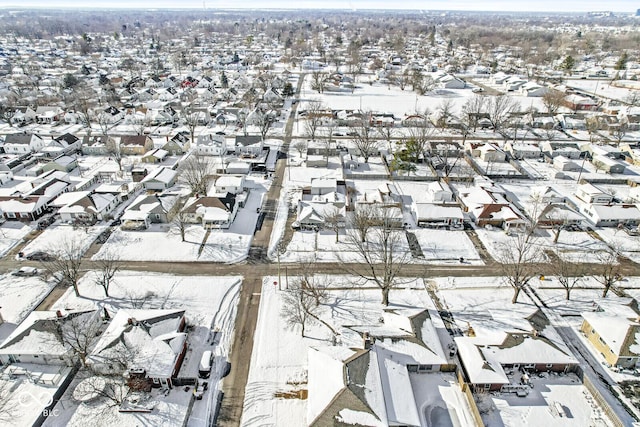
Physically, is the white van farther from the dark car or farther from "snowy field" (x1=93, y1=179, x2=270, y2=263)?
the dark car

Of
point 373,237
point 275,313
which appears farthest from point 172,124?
point 275,313

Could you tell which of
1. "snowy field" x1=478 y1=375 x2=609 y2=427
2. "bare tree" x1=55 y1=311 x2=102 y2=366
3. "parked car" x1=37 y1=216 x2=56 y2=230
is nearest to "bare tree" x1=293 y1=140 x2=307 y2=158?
"parked car" x1=37 y1=216 x2=56 y2=230

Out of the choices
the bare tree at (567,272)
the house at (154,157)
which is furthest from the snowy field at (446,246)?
the house at (154,157)

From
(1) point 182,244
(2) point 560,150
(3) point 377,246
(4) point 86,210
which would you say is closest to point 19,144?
(4) point 86,210

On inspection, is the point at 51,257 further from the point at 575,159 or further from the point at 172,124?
the point at 575,159

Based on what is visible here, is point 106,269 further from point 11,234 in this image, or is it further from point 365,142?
point 365,142

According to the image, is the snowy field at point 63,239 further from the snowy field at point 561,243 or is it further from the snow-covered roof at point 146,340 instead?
the snowy field at point 561,243
